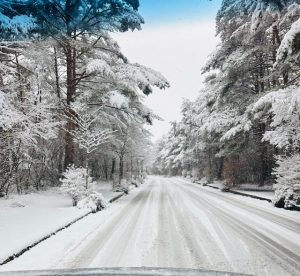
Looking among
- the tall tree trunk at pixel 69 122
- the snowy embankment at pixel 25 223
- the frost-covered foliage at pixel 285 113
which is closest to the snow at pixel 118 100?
the tall tree trunk at pixel 69 122

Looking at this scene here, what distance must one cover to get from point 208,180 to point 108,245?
35183 mm

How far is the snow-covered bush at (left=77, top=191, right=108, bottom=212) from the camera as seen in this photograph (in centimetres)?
1528

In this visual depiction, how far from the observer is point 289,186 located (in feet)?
54.3

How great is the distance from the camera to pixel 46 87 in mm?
25172

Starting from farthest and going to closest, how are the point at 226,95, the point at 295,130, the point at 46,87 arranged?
the point at 226,95
the point at 46,87
the point at 295,130

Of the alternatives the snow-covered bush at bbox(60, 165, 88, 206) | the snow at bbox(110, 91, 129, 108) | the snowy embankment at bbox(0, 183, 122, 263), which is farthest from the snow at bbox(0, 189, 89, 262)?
the snow at bbox(110, 91, 129, 108)

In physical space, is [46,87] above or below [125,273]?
above

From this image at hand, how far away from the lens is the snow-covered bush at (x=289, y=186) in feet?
52.7

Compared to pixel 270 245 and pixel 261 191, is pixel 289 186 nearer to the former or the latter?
pixel 270 245

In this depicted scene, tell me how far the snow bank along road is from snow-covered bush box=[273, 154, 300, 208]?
9.37 ft

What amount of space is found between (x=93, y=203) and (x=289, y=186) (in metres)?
8.10

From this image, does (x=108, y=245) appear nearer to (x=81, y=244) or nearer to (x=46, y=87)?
(x=81, y=244)

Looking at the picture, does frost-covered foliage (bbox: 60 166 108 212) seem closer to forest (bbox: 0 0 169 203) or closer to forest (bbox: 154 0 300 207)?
forest (bbox: 0 0 169 203)

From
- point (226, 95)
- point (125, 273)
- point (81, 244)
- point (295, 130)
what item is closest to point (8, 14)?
point (81, 244)
